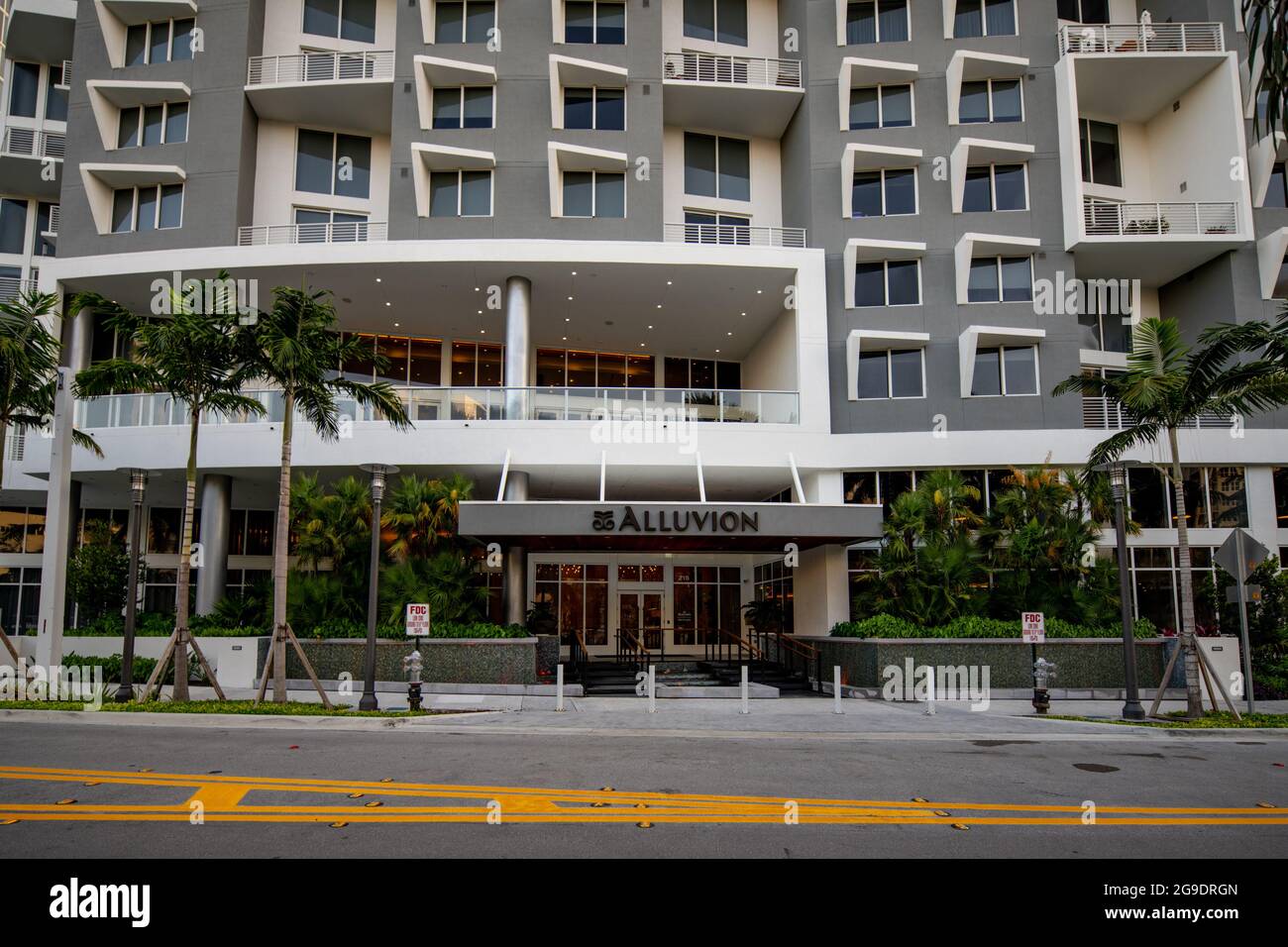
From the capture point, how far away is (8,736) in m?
12.5

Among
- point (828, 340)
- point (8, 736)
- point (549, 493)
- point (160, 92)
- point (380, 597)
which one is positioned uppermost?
point (160, 92)

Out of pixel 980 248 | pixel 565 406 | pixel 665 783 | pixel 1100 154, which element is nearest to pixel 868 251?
pixel 980 248

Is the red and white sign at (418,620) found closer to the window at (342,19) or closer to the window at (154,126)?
the window at (154,126)

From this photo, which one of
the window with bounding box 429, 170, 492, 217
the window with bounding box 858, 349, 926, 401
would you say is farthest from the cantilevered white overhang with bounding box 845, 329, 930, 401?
the window with bounding box 429, 170, 492, 217

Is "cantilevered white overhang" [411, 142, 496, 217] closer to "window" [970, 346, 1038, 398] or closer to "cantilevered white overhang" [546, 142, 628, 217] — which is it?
"cantilevered white overhang" [546, 142, 628, 217]

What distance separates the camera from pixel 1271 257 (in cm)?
2594

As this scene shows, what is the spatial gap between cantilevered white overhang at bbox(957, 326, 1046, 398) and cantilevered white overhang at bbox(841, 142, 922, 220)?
17.0ft

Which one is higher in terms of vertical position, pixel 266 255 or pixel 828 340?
pixel 266 255

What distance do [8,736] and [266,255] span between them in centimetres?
1565

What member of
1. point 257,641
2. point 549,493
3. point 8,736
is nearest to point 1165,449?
point 549,493
